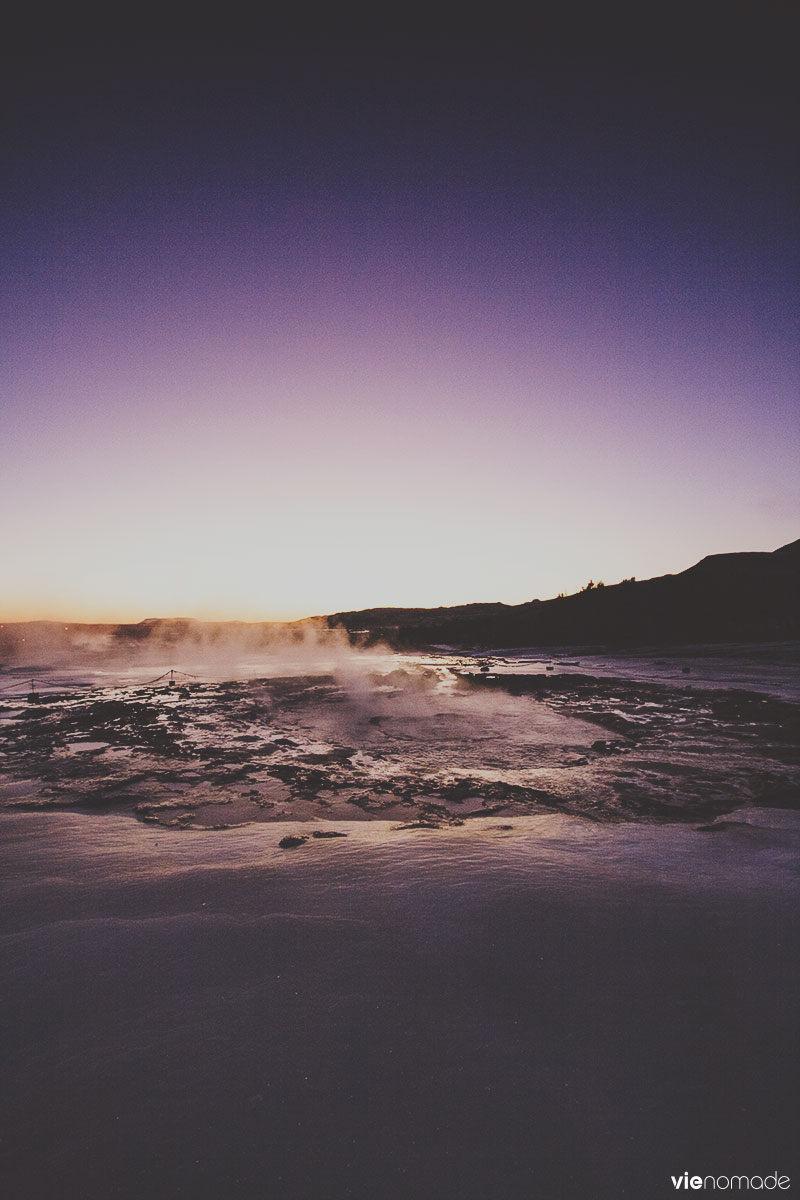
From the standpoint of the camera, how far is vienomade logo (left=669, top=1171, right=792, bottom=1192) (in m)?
1.53

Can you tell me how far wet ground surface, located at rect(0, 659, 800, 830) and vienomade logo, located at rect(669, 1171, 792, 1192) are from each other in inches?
128

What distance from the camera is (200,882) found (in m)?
3.53

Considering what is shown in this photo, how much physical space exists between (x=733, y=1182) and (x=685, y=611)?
131ft

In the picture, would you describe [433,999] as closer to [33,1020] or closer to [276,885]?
[276,885]

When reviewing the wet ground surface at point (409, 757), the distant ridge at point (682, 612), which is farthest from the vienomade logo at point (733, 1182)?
the distant ridge at point (682, 612)

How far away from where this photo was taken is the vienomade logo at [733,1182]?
1534mm

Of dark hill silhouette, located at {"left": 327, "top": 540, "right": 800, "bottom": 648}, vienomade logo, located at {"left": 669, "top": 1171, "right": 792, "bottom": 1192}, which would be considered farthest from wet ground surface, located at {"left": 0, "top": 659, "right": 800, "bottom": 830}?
dark hill silhouette, located at {"left": 327, "top": 540, "right": 800, "bottom": 648}

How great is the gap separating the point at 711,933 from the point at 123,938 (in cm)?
332

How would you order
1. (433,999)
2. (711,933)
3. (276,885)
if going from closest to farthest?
1. (433,999)
2. (711,933)
3. (276,885)

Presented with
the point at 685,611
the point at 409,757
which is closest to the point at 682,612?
A: the point at 685,611

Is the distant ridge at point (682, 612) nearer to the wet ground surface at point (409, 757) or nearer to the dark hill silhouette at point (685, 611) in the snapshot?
the dark hill silhouette at point (685, 611)

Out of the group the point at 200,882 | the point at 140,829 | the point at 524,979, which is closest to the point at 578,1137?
the point at 524,979

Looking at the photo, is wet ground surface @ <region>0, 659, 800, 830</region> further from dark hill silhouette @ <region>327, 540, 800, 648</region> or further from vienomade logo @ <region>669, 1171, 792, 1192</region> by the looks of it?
dark hill silhouette @ <region>327, 540, 800, 648</region>

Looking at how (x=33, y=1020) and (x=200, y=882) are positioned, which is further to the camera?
(x=200, y=882)
